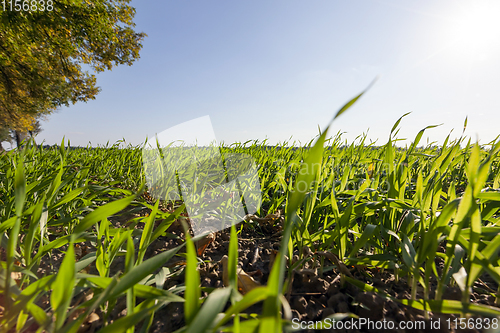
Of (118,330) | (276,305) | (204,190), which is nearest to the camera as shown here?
(276,305)

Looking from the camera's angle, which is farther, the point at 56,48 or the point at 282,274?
the point at 56,48

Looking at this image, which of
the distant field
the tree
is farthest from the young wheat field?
the tree

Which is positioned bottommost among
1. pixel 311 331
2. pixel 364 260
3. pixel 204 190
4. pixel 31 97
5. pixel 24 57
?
pixel 311 331

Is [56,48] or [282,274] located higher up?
[56,48]

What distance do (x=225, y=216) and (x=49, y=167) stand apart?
65.6 inches

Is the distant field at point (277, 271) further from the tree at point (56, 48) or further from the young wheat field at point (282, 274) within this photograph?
the tree at point (56, 48)

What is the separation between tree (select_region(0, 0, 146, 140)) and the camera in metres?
6.14

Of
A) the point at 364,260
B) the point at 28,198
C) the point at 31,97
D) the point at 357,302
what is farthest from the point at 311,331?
the point at 31,97

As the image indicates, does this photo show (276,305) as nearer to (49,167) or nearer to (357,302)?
(357,302)

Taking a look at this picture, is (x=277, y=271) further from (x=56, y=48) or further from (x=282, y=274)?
(x=56, y=48)

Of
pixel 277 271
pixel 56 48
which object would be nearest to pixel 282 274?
pixel 277 271

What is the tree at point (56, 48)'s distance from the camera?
6.14m

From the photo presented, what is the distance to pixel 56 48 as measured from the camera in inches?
287

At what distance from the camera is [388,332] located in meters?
0.58
